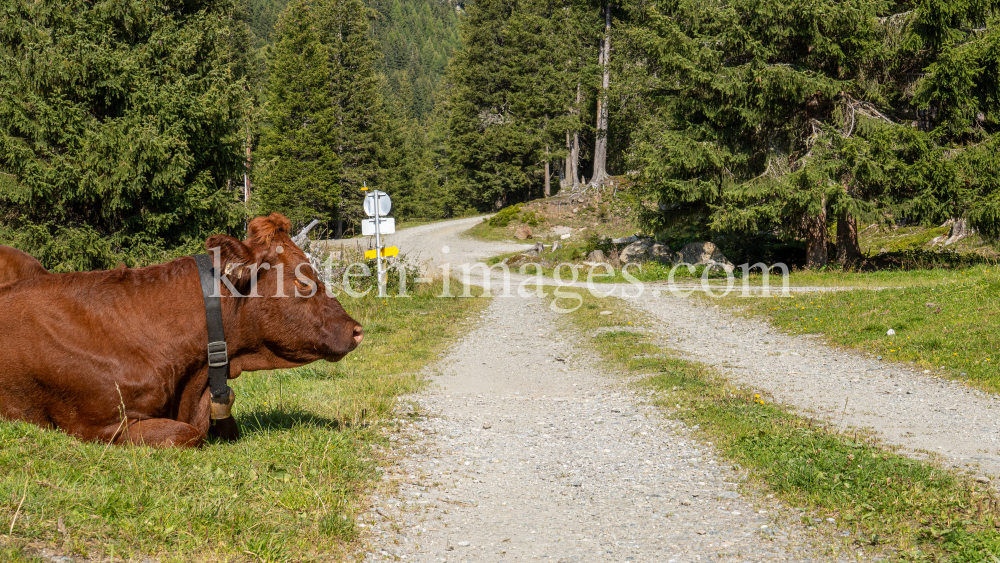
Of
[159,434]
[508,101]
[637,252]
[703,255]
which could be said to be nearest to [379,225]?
[637,252]

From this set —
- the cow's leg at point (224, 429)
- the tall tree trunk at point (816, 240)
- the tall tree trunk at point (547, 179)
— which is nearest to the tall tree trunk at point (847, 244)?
the tall tree trunk at point (816, 240)

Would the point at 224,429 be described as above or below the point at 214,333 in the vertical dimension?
below

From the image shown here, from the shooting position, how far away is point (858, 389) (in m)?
8.06

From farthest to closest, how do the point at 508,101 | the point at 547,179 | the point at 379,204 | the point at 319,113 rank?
the point at 508,101 < the point at 547,179 < the point at 319,113 < the point at 379,204

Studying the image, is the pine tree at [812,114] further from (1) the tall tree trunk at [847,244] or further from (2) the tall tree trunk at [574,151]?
(2) the tall tree trunk at [574,151]

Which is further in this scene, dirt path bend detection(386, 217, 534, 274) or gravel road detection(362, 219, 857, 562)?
dirt path bend detection(386, 217, 534, 274)

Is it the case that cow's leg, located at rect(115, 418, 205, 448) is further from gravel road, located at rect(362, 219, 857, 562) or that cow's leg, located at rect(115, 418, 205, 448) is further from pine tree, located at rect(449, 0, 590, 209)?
pine tree, located at rect(449, 0, 590, 209)

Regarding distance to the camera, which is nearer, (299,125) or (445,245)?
(445,245)

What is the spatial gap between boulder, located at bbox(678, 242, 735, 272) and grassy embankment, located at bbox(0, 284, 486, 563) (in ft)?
60.8

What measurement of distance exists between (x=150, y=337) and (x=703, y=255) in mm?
20809

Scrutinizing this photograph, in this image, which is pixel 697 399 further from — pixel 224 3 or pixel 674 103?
pixel 224 3

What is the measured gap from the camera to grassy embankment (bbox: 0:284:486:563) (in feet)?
9.33

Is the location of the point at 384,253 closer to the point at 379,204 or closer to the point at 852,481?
the point at 379,204

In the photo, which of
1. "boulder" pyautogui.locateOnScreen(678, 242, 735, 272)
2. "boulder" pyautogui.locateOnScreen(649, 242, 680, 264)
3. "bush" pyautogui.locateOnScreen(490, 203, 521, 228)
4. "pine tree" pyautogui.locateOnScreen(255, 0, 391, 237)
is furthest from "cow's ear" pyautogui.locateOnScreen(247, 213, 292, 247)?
"pine tree" pyautogui.locateOnScreen(255, 0, 391, 237)
